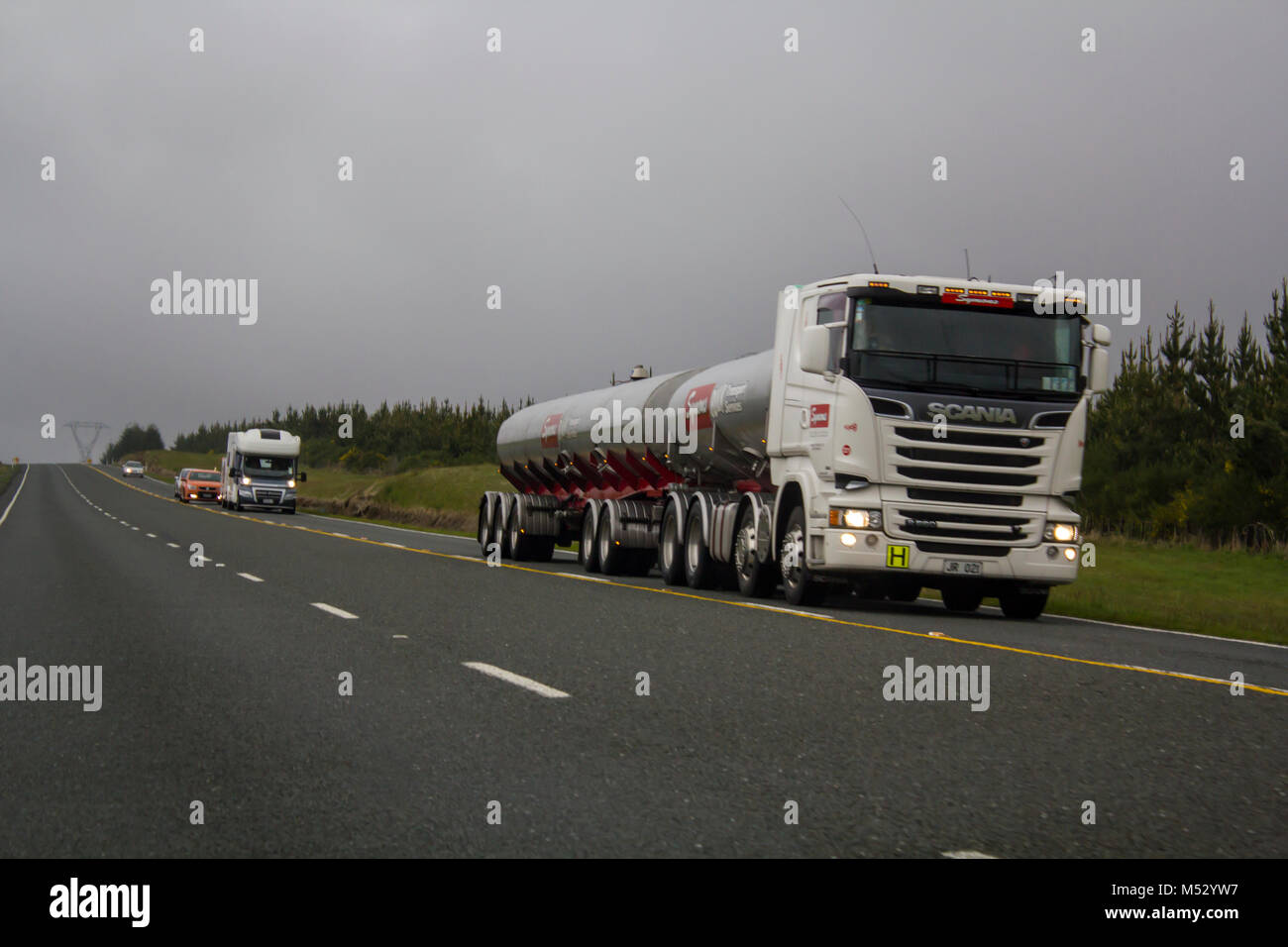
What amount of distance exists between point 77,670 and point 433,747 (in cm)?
419

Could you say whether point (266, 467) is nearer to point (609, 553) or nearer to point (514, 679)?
point (609, 553)

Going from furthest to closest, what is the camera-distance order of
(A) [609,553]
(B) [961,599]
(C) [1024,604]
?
(A) [609,553] → (B) [961,599] → (C) [1024,604]

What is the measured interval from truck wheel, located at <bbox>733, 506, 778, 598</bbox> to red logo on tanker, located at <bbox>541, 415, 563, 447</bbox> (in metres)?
8.89

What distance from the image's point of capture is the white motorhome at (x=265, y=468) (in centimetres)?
5647

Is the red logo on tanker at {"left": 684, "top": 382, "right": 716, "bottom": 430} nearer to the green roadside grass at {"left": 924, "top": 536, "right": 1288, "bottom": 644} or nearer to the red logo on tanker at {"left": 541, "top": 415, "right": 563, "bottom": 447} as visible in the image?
the green roadside grass at {"left": 924, "top": 536, "right": 1288, "bottom": 644}

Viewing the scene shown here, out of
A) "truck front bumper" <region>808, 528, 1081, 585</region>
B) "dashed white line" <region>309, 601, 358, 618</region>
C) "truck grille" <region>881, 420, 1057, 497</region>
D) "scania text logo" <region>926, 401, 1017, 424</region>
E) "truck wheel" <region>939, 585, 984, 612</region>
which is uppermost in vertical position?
"scania text logo" <region>926, 401, 1017, 424</region>

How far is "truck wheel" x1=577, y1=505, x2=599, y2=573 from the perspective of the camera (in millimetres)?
23047

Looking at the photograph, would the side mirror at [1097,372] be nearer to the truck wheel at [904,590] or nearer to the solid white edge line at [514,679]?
the truck wheel at [904,590]

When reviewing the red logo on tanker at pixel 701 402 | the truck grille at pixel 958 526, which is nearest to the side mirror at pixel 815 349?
the truck grille at pixel 958 526

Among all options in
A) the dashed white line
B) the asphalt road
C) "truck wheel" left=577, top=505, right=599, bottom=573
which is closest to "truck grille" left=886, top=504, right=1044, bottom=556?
the asphalt road

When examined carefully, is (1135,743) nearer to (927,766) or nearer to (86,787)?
(927,766)

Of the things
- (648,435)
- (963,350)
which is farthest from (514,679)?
(648,435)

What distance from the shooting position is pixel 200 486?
232 ft

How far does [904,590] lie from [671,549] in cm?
413
